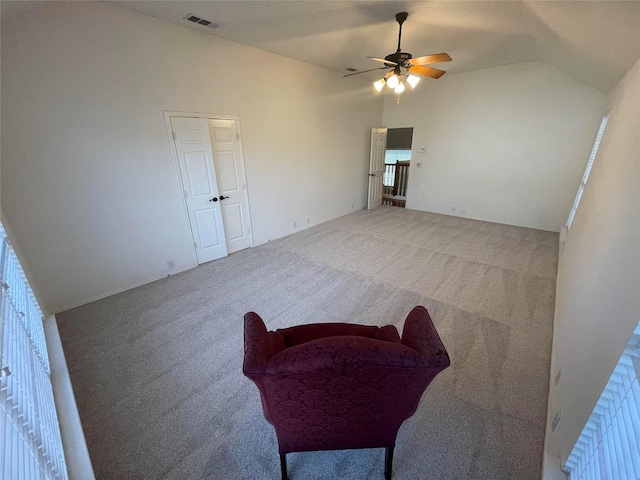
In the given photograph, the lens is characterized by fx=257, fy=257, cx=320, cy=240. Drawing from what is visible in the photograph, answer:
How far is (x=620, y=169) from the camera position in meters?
1.89

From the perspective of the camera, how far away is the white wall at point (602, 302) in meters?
1.12

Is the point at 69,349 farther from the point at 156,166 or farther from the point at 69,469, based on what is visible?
the point at 156,166

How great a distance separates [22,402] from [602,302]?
2805 mm

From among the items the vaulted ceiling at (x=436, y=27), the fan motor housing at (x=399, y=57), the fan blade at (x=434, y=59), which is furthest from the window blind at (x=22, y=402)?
the fan motor housing at (x=399, y=57)

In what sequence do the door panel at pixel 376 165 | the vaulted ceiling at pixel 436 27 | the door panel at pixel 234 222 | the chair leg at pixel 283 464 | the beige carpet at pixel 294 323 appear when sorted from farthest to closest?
the door panel at pixel 376 165 < the door panel at pixel 234 222 < the vaulted ceiling at pixel 436 27 < the beige carpet at pixel 294 323 < the chair leg at pixel 283 464

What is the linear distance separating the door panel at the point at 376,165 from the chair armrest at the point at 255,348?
6012 mm

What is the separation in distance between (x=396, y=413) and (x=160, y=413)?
5.27 ft

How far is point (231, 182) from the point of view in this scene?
4055 millimetres

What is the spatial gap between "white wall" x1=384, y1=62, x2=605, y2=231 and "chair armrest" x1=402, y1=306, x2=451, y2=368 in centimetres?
547

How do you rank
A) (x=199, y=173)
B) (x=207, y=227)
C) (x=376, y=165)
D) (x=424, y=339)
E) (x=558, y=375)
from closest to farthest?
(x=424, y=339) → (x=558, y=375) → (x=199, y=173) → (x=207, y=227) → (x=376, y=165)

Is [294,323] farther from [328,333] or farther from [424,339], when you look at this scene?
[424,339]

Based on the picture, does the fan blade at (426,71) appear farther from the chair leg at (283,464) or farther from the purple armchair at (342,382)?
the chair leg at (283,464)

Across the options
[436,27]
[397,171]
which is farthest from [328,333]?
[397,171]

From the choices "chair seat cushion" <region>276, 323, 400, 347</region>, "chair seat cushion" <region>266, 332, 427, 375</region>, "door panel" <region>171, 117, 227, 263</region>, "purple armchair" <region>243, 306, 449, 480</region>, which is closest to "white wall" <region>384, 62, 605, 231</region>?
"door panel" <region>171, 117, 227, 263</region>
